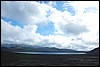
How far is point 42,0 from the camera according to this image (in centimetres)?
1953

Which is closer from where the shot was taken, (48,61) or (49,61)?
(48,61)
